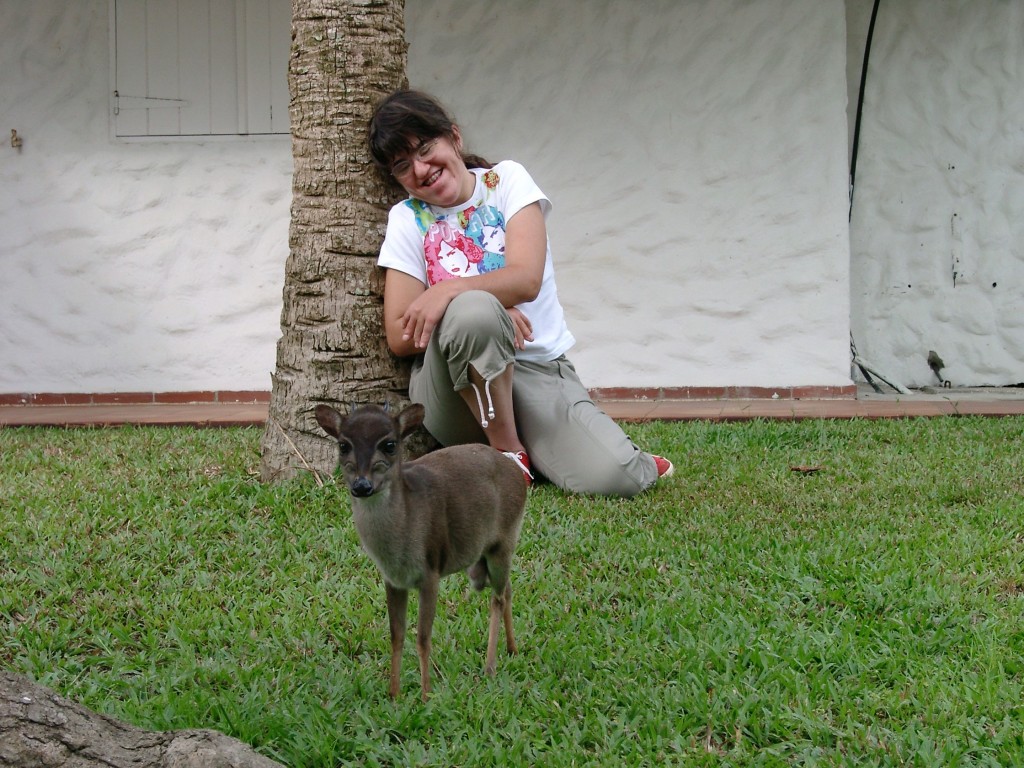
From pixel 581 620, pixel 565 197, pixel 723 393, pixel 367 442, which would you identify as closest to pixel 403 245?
pixel 581 620

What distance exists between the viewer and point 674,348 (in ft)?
26.8

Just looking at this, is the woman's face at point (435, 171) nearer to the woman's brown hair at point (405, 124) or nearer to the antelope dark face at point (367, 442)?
the woman's brown hair at point (405, 124)

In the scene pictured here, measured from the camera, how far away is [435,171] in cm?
457

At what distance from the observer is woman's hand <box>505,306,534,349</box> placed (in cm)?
469

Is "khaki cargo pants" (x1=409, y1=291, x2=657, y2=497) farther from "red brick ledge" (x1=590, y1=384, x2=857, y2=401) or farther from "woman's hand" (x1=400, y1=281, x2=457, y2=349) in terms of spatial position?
"red brick ledge" (x1=590, y1=384, x2=857, y2=401)

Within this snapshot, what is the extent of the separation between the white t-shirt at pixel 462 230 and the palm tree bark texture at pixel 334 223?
19cm

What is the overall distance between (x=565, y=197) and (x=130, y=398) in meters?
3.67

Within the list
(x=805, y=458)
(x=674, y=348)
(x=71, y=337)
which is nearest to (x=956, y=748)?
(x=805, y=458)

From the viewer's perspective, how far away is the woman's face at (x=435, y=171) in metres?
4.54

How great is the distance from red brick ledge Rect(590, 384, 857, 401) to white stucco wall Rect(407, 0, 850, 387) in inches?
2.7

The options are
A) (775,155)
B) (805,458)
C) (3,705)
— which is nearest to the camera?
(3,705)

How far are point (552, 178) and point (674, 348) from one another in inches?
62.7

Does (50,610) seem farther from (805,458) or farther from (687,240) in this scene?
(687,240)

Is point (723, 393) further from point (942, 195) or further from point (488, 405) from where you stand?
point (488, 405)
